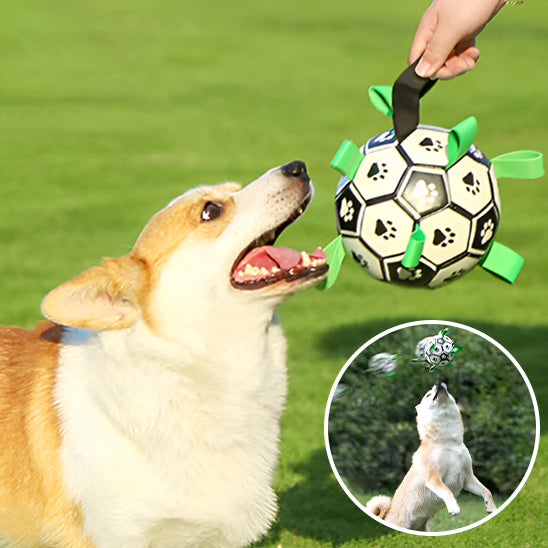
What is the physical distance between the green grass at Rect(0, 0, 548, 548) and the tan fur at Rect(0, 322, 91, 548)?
1.09m

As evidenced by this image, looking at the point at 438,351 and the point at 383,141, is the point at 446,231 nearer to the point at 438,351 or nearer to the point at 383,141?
the point at 383,141

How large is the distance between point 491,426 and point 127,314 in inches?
74.1

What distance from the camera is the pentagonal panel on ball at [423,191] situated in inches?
141

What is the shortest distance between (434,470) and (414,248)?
0.95 meters

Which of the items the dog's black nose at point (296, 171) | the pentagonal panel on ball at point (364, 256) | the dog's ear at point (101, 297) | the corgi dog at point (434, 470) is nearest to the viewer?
the dog's ear at point (101, 297)

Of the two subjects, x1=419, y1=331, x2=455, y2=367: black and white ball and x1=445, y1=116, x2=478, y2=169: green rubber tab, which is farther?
x1=419, y1=331, x2=455, y2=367: black and white ball

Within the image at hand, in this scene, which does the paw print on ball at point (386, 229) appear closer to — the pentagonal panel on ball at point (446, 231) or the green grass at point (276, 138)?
the pentagonal panel on ball at point (446, 231)

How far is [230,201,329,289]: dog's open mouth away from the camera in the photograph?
3.20m

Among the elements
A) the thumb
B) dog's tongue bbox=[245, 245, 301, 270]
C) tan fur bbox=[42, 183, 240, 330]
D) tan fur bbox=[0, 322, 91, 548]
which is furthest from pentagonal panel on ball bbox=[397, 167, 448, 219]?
tan fur bbox=[0, 322, 91, 548]

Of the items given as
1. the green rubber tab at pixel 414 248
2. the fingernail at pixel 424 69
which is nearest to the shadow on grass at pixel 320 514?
the green rubber tab at pixel 414 248

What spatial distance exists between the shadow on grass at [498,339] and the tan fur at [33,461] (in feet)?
10.7

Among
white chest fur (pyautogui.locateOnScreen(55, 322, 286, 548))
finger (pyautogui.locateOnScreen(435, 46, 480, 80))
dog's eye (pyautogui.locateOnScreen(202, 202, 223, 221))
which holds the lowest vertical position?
white chest fur (pyautogui.locateOnScreen(55, 322, 286, 548))

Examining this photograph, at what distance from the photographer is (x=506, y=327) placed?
7.09 m

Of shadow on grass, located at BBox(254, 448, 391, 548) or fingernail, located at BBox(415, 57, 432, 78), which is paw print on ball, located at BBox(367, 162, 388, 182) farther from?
shadow on grass, located at BBox(254, 448, 391, 548)
